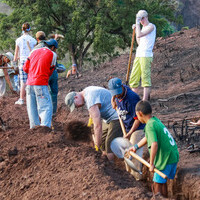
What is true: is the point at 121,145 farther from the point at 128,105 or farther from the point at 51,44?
the point at 51,44

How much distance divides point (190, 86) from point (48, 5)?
1351 centimetres

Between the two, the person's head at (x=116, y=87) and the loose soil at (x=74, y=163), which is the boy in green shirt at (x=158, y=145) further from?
the person's head at (x=116, y=87)

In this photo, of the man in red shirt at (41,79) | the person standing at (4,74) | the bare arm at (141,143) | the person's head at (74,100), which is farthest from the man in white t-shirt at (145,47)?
the person standing at (4,74)

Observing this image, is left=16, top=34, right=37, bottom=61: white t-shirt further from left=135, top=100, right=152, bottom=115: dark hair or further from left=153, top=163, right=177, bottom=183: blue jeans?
left=153, top=163, right=177, bottom=183: blue jeans

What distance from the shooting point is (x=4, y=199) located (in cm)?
504

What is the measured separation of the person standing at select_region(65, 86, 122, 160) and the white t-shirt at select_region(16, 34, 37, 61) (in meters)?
4.20

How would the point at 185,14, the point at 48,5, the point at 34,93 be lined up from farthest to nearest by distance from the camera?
the point at 185,14 < the point at 48,5 < the point at 34,93

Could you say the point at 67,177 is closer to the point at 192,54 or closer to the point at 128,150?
the point at 128,150

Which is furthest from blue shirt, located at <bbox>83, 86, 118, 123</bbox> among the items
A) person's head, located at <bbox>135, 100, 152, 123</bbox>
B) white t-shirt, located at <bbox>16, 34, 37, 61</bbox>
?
white t-shirt, located at <bbox>16, 34, 37, 61</bbox>

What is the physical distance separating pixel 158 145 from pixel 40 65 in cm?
300

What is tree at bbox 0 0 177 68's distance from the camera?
70.1ft

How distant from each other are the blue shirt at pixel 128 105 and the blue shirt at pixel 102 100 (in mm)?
208

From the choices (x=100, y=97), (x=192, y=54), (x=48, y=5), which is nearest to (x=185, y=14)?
(x=48, y=5)

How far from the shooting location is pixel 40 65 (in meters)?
6.82
